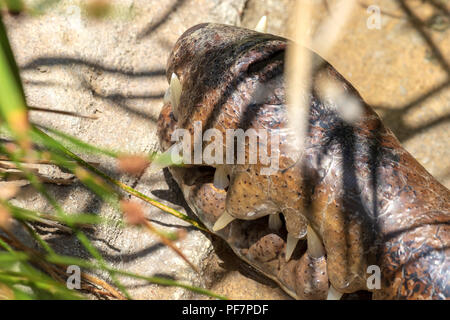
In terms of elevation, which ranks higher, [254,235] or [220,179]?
[220,179]

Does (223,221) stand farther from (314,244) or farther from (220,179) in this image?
(314,244)

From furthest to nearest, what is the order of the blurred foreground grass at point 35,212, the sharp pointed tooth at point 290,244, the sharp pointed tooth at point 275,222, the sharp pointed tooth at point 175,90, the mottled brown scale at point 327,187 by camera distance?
the sharp pointed tooth at point 175,90
the sharp pointed tooth at point 275,222
the sharp pointed tooth at point 290,244
the mottled brown scale at point 327,187
the blurred foreground grass at point 35,212

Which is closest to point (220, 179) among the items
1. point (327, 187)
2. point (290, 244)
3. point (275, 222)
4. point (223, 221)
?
point (223, 221)

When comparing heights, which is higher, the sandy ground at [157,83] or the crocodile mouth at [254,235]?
the sandy ground at [157,83]

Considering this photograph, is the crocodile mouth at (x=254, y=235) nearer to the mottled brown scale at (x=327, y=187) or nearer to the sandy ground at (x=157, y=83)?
the mottled brown scale at (x=327, y=187)

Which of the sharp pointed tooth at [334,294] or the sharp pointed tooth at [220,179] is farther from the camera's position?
the sharp pointed tooth at [220,179]

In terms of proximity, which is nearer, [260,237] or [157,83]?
[260,237]

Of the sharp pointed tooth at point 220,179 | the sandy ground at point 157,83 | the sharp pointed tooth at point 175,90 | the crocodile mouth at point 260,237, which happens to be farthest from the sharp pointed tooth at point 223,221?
the sharp pointed tooth at point 175,90

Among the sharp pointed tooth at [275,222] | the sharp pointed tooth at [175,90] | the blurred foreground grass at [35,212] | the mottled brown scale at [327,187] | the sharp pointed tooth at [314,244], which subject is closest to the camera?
the blurred foreground grass at [35,212]
